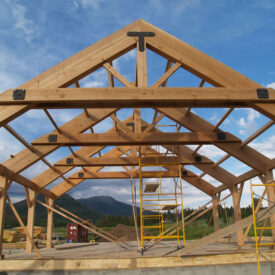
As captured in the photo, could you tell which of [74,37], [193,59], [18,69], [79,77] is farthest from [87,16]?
[193,59]

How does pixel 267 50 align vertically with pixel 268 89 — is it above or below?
above

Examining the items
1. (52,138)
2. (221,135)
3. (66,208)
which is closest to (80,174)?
(52,138)

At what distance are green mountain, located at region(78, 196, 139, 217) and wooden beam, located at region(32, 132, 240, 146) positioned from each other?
10461 centimetres

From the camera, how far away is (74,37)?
7.82m

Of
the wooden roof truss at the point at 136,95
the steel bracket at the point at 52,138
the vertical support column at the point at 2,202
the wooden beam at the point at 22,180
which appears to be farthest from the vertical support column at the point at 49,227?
the steel bracket at the point at 52,138

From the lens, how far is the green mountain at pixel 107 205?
361 ft

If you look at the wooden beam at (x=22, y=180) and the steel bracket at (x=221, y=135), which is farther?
the wooden beam at (x=22, y=180)

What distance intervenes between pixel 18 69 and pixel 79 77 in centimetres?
417

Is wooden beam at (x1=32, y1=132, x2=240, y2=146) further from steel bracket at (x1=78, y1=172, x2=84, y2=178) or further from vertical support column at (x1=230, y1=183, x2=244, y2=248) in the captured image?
steel bracket at (x1=78, y1=172, x2=84, y2=178)

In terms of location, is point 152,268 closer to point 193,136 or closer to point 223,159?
point 193,136

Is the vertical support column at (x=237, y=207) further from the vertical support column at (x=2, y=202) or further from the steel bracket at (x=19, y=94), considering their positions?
the steel bracket at (x=19, y=94)

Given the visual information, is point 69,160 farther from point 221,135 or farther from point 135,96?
point 135,96

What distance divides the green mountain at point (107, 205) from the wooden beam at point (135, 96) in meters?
108

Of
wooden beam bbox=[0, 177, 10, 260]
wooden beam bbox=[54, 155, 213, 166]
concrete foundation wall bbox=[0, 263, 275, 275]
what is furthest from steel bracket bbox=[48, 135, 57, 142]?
concrete foundation wall bbox=[0, 263, 275, 275]
